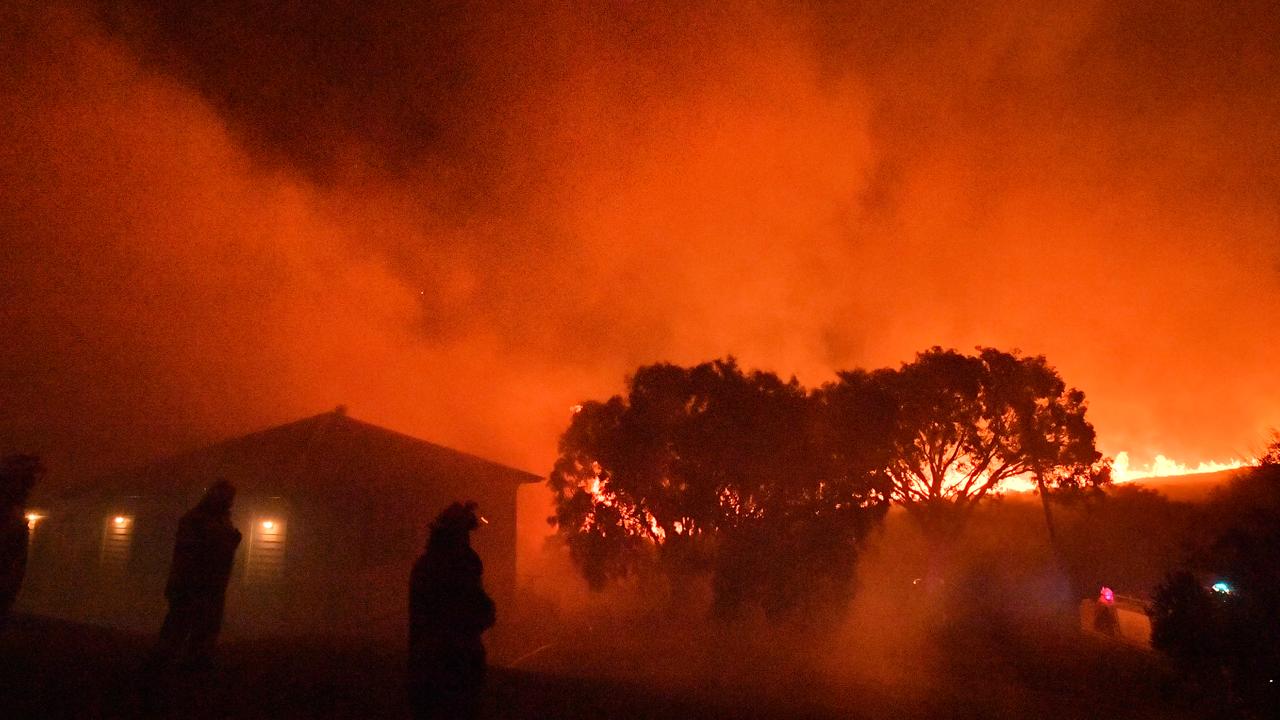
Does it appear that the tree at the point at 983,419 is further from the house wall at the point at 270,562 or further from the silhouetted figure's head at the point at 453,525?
the silhouetted figure's head at the point at 453,525

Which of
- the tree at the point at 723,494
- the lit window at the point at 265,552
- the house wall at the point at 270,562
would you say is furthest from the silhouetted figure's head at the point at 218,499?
the lit window at the point at 265,552

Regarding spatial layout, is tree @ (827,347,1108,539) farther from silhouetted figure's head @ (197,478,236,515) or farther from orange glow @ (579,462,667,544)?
silhouetted figure's head @ (197,478,236,515)

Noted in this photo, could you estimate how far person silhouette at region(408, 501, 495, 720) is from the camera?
5.62 metres

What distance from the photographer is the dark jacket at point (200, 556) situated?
716 centimetres

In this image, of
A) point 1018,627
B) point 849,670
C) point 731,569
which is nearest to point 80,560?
point 731,569

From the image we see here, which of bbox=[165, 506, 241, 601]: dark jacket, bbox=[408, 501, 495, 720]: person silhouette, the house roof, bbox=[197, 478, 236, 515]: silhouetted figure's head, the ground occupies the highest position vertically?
the house roof

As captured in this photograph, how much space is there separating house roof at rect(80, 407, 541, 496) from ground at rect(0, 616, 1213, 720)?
8.91m

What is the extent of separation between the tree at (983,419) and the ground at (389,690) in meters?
10.9

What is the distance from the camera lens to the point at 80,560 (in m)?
22.2

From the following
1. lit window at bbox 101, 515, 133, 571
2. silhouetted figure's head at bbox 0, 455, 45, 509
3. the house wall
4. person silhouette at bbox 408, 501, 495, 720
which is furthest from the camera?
lit window at bbox 101, 515, 133, 571

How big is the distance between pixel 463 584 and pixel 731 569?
13.0 metres

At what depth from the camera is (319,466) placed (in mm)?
20625

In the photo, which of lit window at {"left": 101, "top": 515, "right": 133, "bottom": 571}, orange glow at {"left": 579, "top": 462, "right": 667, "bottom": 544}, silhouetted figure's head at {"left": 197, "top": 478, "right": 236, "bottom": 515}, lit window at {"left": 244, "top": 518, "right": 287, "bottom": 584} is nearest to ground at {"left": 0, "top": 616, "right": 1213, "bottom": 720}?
silhouetted figure's head at {"left": 197, "top": 478, "right": 236, "bottom": 515}

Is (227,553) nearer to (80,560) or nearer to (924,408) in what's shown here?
(80,560)
